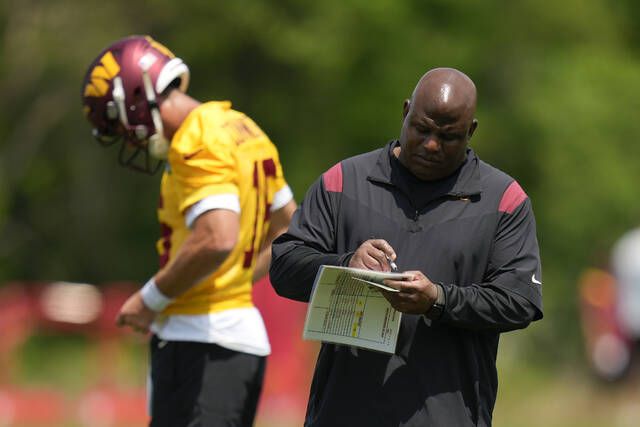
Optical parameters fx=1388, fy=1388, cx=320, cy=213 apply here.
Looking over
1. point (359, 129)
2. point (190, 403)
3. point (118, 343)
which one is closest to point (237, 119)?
point (190, 403)

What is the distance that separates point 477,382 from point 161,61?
7.21ft

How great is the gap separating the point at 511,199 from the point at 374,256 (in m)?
0.53

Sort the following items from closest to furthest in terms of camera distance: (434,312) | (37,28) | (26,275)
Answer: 1. (434,312)
2. (37,28)
3. (26,275)

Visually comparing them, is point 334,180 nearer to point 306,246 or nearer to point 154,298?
point 306,246

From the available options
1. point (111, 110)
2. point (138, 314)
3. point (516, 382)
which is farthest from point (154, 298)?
point (516, 382)

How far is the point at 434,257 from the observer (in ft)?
14.1

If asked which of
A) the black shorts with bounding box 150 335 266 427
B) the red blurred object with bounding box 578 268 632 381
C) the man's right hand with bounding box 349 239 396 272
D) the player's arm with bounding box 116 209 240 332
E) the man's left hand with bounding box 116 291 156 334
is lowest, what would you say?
the red blurred object with bounding box 578 268 632 381

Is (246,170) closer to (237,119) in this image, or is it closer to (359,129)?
(237,119)

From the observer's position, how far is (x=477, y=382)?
4.34 metres

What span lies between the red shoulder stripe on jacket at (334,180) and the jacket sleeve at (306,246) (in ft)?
0.05

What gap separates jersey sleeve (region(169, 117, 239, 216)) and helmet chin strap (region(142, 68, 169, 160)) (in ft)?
0.60

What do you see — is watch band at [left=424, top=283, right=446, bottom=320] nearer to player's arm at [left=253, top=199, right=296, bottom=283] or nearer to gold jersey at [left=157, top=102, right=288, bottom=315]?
gold jersey at [left=157, top=102, right=288, bottom=315]

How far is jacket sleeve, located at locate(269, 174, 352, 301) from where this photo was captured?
4352 mm

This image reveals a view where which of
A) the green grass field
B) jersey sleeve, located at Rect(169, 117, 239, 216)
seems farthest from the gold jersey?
the green grass field
